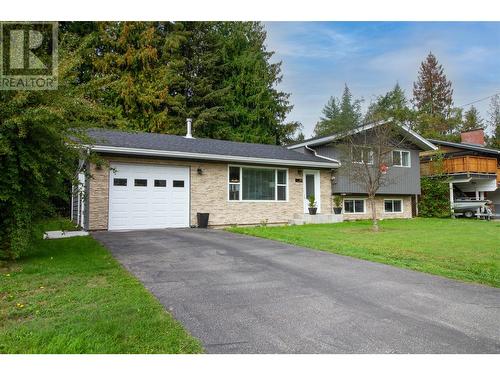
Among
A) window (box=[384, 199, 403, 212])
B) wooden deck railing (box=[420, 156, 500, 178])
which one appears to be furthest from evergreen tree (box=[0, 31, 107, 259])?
wooden deck railing (box=[420, 156, 500, 178])

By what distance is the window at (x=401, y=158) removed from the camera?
718 inches

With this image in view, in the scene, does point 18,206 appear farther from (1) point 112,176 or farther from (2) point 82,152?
(1) point 112,176

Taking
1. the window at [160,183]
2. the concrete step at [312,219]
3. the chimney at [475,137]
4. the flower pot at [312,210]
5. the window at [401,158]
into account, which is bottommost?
the concrete step at [312,219]

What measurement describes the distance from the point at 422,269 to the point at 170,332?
14.6 ft

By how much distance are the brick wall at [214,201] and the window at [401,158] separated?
628 cm

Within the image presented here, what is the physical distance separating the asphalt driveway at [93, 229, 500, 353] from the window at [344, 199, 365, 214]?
1096cm

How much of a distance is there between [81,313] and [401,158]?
18.2 metres

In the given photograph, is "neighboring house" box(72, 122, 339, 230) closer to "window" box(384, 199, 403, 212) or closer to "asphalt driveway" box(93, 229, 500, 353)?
"window" box(384, 199, 403, 212)

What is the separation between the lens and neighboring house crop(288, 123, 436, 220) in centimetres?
1627

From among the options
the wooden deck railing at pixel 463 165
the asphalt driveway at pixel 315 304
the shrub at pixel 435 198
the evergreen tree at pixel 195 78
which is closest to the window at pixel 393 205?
the shrub at pixel 435 198

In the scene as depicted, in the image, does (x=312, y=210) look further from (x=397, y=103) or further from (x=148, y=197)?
(x=397, y=103)

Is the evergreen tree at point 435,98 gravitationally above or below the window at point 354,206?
above

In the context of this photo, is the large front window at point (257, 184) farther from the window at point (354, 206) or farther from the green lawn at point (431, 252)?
the window at point (354, 206)
